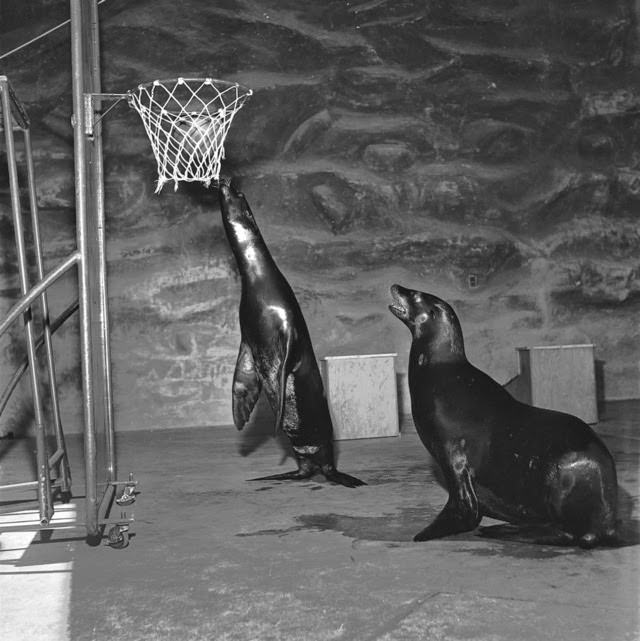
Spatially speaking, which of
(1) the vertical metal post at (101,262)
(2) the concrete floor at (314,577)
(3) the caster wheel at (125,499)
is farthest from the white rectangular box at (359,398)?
(3) the caster wheel at (125,499)

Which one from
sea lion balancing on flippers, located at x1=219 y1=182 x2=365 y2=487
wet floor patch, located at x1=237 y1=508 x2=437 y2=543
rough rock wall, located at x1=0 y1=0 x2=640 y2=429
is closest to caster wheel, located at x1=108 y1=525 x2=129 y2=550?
wet floor patch, located at x1=237 y1=508 x2=437 y2=543

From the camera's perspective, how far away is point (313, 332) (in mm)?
8609

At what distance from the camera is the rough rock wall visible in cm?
841

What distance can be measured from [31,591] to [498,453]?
69.7 inches

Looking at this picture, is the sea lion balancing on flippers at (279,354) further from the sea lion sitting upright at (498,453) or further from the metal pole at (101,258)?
the sea lion sitting upright at (498,453)

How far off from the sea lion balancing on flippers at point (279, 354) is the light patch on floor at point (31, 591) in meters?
1.58

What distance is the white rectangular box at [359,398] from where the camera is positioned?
21.9 ft

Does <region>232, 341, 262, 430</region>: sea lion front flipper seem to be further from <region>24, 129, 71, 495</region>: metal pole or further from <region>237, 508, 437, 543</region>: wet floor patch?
<region>237, 508, 437, 543</region>: wet floor patch

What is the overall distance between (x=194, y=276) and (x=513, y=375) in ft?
11.6

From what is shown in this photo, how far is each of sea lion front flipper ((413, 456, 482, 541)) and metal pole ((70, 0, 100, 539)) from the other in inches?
50.9

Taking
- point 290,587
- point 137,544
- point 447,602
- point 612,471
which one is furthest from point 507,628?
point 137,544

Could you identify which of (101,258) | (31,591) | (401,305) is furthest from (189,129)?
(31,591)

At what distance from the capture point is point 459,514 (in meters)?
3.28

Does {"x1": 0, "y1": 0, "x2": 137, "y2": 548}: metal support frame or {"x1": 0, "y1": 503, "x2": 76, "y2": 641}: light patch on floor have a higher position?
{"x1": 0, "y1": 0, "x2": 137, "y2": 548}: metal support frame
